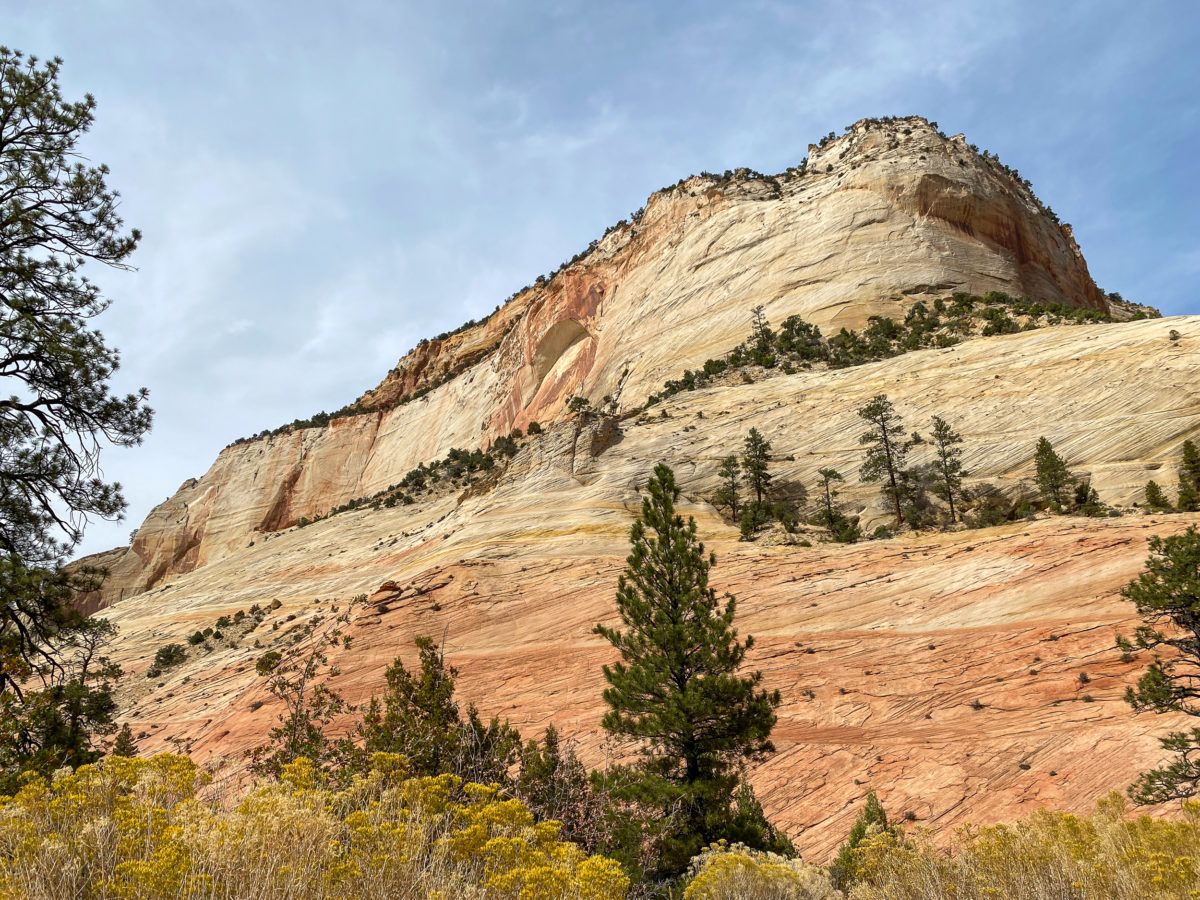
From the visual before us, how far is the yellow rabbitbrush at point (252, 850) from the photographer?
3.90m

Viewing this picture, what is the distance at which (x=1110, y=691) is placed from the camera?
1534 centimetres

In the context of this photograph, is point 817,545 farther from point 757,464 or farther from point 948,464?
point 948,464

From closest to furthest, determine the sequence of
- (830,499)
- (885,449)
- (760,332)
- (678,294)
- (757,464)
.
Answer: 1. (885,449)
2. (830,499)
3. (757,464)
4. (760,332)
5. (678,294)

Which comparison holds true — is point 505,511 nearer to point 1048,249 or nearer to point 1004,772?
point 1004,772

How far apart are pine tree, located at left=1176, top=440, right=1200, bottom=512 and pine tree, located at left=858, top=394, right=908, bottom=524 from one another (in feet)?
32.0

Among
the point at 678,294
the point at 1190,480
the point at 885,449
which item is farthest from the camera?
the point at 678,294

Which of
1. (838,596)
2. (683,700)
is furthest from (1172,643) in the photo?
(838,596)

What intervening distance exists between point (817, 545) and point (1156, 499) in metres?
11.4

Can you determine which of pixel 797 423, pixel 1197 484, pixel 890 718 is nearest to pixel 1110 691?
pixel 890 718

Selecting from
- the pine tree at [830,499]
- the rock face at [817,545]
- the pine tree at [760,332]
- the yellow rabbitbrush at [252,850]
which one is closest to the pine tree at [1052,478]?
the rock face at [817,545]

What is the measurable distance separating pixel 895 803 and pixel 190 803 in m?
13.3

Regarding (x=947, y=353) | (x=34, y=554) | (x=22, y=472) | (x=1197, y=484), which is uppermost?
(x=947, y=353)

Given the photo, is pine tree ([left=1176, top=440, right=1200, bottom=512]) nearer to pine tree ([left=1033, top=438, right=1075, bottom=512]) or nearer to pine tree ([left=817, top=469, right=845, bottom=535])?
pine tree ([left=1033, top=438, right=1075, bottom=512])

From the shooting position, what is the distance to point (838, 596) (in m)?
23.4
